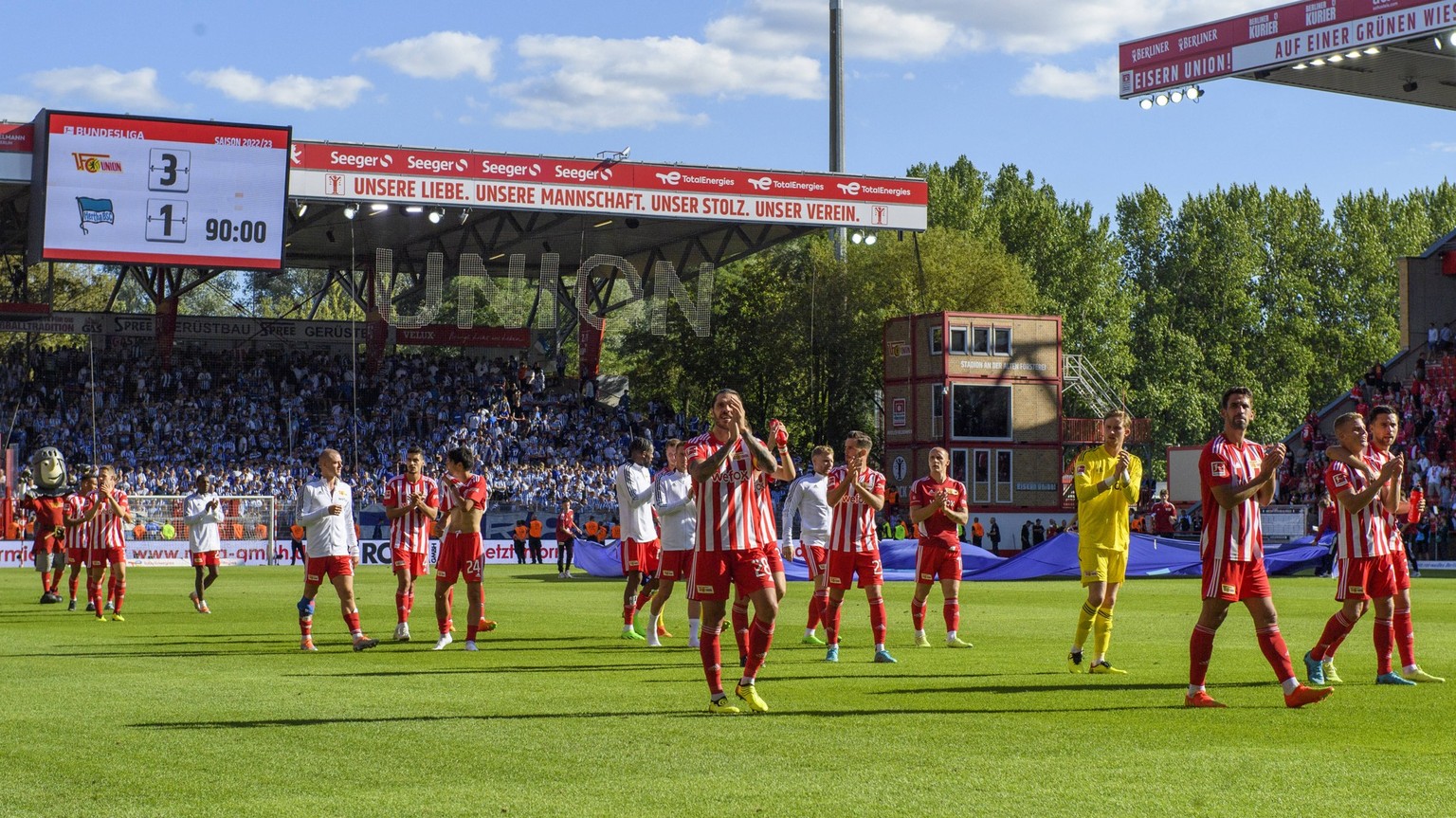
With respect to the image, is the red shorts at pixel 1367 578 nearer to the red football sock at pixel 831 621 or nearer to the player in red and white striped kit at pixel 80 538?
the red football sock at pixel 831 621

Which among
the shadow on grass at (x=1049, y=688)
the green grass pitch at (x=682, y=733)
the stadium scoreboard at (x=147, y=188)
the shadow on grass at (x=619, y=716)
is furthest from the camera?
the stadium scoreboard at (x=147, y=188)

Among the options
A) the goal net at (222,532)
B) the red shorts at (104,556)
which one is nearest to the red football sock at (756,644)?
the red shorts at (104,556)

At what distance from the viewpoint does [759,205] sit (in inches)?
1996

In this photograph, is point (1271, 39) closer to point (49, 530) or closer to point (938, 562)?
point (938, 562)

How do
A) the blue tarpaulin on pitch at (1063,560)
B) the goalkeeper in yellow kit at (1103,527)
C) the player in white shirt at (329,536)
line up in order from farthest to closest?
the blue tarpaulin on pitch at (1063,560), the player in white shirt at (329,536), the goalkeeper in yellow kit at (1103,527)

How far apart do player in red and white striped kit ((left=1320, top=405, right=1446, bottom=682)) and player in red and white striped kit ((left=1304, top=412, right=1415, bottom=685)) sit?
30 millimetres

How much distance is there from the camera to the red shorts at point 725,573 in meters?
10.9

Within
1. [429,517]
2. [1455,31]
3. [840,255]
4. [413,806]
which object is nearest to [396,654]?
[429,517]

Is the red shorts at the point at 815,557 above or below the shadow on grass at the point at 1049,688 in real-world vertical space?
above

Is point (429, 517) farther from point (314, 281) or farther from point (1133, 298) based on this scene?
point (314, 281)

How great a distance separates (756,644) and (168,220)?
35322mm

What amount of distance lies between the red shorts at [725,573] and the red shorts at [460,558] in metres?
6.04

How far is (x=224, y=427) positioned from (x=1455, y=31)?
117 feet

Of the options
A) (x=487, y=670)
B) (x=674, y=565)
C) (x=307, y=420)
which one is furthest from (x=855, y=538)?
(x=307, y=420)
